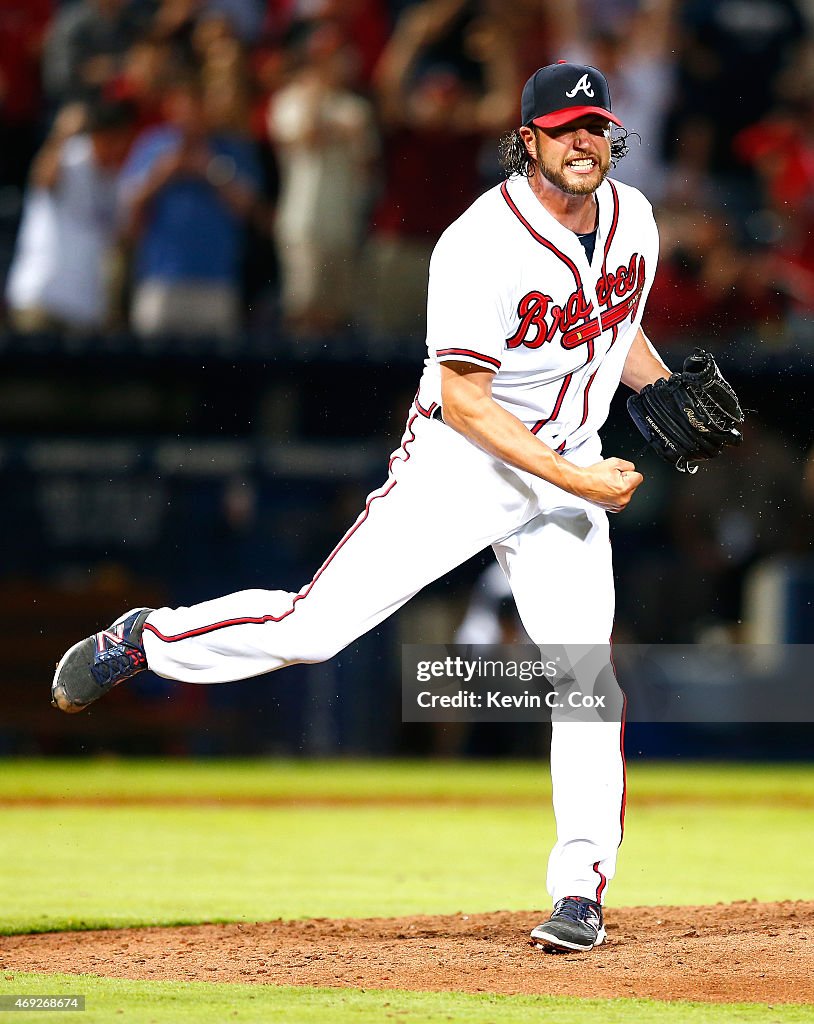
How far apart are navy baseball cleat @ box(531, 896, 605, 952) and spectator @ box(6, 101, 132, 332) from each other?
6.04 m

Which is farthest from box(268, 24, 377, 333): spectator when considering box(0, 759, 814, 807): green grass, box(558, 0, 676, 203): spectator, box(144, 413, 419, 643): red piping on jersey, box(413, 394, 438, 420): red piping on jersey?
box(144, 413, 419, 643): red piping on jersey

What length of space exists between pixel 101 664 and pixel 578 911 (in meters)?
1.44

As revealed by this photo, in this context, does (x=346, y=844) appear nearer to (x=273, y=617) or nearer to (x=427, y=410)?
(x=273, y=617)

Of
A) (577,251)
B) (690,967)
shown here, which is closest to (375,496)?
(577,251)

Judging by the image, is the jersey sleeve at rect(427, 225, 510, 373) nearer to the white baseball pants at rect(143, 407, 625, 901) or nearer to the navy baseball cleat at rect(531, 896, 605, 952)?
the white baseball pants at rect(143, 407, 625, 901)

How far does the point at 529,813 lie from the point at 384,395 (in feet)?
9.49

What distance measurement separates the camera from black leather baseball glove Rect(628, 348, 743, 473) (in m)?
4.49

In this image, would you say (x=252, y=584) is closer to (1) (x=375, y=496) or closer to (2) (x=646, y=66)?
(2) (x=646, y=66)

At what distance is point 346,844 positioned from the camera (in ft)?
22.7

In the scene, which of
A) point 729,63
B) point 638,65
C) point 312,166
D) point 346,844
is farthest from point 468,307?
point 729,63

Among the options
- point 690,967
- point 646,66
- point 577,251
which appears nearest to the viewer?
point 690,967

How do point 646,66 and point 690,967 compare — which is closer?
point 690,967

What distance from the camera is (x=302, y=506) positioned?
33.3 feet

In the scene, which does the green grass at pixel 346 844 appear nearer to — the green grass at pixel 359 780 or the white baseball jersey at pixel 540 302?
the green grass at pixel 359 780
